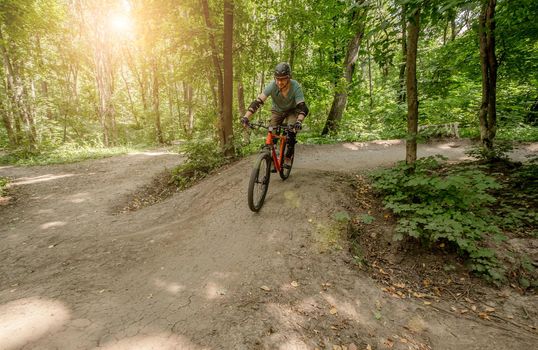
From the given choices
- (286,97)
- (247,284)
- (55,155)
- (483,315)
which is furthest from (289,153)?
(55,155)

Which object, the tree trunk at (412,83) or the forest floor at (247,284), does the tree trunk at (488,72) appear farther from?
the forest floor at (247,284)

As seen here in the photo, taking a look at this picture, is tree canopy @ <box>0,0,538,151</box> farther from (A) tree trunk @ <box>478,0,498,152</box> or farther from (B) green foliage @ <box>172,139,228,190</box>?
(B) green foliage @ <box>172,139,228,190</box>

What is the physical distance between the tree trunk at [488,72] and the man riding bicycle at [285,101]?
4.55 meters

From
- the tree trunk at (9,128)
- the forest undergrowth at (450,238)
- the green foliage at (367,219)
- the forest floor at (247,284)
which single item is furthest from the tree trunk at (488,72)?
the tree trunk at (9,128)

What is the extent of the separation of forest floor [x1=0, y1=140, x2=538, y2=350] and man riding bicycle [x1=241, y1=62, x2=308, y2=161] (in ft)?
4.61

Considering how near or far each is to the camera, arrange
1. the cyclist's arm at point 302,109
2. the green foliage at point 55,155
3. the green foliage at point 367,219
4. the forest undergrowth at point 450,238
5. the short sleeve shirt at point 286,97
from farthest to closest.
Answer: the green foliage at point 55,155 < the short sleeve shirt at point 286,97 < the cyclist's arm at point 302,109 < the green foliage at point 367,219 < the forest undergrowth at point 450,238

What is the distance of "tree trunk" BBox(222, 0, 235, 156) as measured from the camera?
8.40 metres

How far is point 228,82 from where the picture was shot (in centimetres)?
902

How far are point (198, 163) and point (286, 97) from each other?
5.03 metres

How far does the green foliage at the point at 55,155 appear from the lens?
14.5 m

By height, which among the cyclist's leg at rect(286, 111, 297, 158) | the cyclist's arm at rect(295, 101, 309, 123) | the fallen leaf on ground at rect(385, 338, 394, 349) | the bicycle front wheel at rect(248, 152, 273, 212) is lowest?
the fallen leaf on ground at rect(385, 338, 394, 349)

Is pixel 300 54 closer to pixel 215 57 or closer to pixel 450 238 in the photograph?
pixel 215 57

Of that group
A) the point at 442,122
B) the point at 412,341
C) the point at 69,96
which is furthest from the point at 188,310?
the point at 69,96

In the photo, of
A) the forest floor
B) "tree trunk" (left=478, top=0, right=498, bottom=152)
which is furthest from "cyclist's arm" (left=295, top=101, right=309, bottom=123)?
"tree trunk" (left=478, top=0, right=498, bottom=152)
